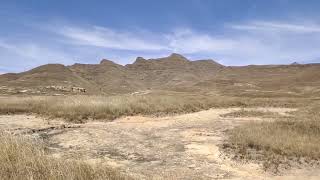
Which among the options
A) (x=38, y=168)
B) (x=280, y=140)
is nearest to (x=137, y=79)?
(x=280, y=140)

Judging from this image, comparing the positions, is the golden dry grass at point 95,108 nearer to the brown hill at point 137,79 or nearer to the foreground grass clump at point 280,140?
the foreground grass clump at point 280,140

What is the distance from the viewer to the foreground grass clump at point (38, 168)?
8336 millimetres

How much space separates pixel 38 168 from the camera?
344 inches

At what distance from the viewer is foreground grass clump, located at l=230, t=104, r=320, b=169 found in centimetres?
1678

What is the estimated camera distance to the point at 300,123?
946 inches

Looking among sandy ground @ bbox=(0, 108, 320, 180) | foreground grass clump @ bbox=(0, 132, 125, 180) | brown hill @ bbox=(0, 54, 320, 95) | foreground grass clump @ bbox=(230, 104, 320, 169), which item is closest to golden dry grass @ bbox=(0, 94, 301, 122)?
sandy ground @ bbox=(0, 108, 320, 180)

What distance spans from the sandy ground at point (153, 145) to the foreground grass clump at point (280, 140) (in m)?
0.90

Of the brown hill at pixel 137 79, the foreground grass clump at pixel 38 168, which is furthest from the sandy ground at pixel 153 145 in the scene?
the brown hill at pixel 137 79

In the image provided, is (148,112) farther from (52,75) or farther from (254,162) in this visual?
(52,75)

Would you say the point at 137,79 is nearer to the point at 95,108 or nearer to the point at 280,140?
the point at 95,108

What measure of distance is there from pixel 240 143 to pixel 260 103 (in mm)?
27968

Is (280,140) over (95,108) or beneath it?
beneath

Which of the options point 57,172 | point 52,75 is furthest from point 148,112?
point 52,75

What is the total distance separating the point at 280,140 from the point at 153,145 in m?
4.79
